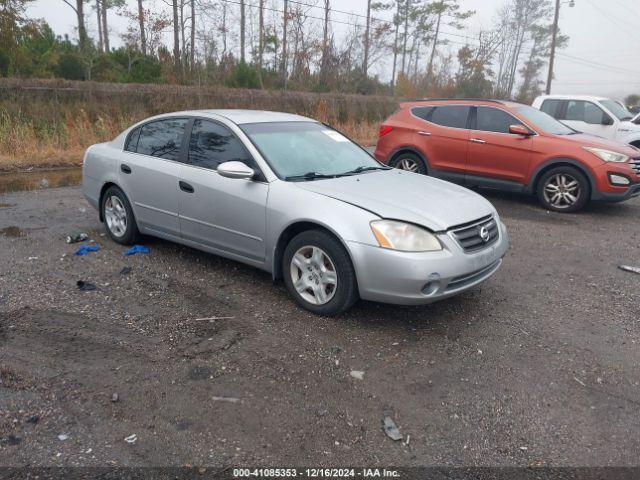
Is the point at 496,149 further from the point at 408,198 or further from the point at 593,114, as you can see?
the point at 593,114

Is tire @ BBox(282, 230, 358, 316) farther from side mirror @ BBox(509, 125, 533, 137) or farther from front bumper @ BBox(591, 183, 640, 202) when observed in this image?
front bumper @ BBox(591, 183, 640, 202)

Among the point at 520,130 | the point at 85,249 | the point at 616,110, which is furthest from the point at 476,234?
the point at 616,110

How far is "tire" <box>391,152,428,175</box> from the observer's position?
9289 mm

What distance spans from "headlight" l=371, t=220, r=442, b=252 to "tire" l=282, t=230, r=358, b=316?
0.32 m

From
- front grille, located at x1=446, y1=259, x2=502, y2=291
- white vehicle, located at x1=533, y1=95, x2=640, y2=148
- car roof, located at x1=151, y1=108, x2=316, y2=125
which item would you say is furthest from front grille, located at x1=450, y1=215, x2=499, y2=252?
white vehicle, located at x1=533, y1=95, x2=640, y2=148

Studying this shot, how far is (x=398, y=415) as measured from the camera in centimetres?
302

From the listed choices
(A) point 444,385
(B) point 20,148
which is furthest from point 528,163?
(B) point 20,148

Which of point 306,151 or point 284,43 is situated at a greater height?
point 284,43

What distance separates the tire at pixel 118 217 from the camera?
5.74 m

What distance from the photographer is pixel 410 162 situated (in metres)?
9.43

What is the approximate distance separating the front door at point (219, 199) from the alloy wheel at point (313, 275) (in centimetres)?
39

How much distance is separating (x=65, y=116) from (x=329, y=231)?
580 inches

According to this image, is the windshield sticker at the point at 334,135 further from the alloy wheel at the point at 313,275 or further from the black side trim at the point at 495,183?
the black side trim at the point at 495,183

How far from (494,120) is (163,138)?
5555 mm
